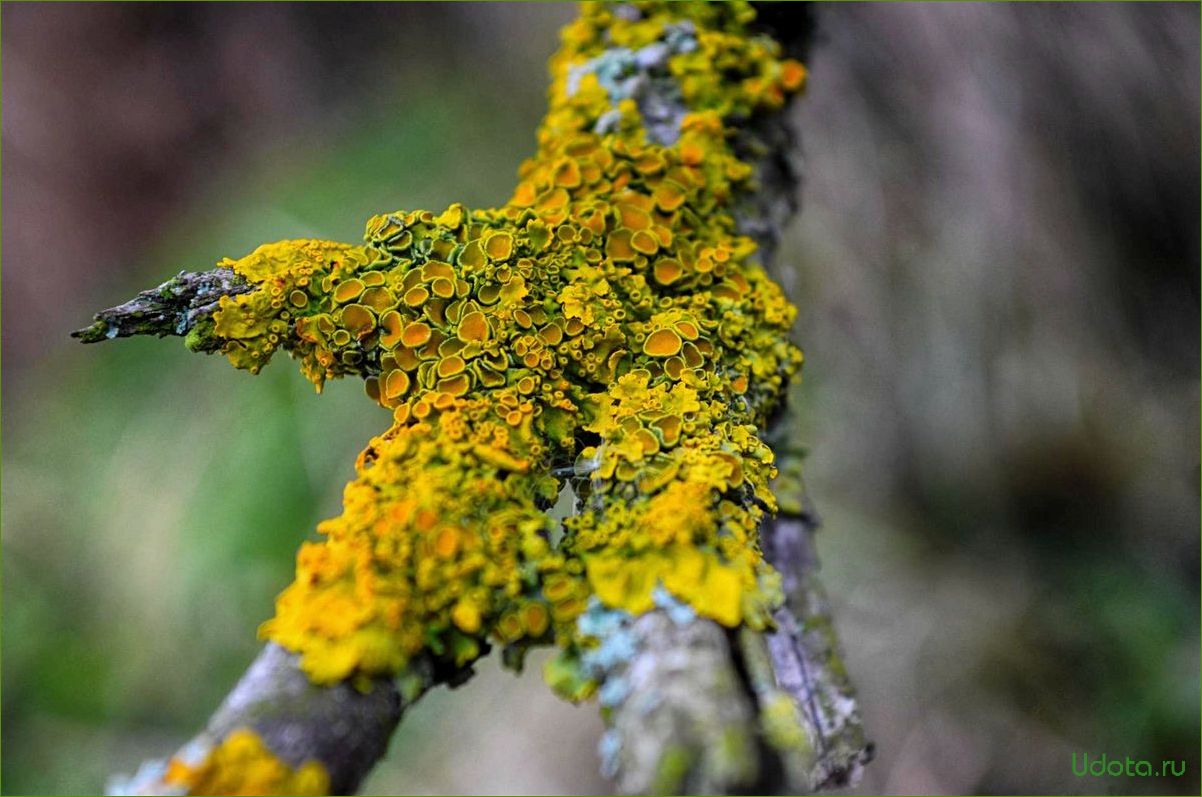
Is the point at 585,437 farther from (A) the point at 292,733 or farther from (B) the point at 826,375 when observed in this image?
(B) the point at 826,375

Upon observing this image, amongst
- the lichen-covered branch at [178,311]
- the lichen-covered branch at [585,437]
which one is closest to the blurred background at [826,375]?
the lichen-covered branch at [585,437]

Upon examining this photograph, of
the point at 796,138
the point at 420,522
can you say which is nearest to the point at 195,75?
the point at 796,138

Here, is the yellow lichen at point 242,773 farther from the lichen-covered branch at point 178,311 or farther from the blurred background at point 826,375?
the blurred background at point 826,375

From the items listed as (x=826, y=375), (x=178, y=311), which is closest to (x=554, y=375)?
(x=178, y=311)

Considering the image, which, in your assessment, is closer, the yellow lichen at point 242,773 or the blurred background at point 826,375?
the yellow lichen at point 242,773

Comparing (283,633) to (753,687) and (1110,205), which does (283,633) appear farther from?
(1110,205)

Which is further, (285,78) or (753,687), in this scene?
(285,78)

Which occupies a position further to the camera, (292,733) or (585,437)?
(585,437)
